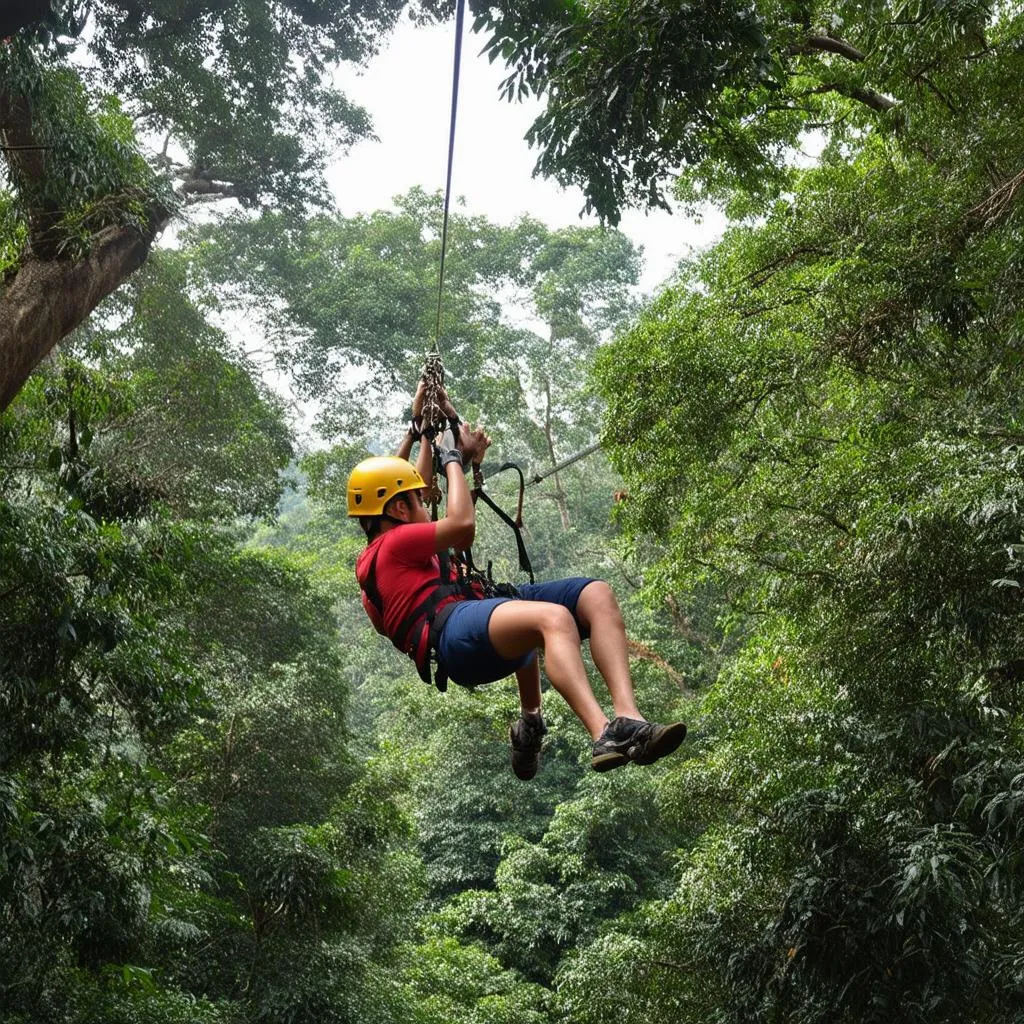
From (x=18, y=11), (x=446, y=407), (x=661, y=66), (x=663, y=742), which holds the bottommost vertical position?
(x=663, y=742)

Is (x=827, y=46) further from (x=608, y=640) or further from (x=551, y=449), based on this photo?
(x=551, y=449)

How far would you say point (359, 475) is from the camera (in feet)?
8.83

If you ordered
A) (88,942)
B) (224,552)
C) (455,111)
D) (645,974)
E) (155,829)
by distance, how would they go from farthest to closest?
(224,552) → (645,974) → (155,829) → (88,942) → (455,111)

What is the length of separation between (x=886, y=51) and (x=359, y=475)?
2.78 m

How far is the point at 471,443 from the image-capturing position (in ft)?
8.61

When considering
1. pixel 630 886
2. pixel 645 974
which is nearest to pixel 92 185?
pixel 645 974

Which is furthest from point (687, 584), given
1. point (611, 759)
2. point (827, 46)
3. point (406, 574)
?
point (611, 759)

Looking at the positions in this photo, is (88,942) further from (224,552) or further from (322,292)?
(322,292)

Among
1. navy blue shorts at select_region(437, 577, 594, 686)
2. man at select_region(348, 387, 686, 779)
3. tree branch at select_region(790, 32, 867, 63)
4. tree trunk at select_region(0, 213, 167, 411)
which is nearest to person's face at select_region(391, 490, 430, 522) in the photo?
man at select_region(348, 387, 686, 779)

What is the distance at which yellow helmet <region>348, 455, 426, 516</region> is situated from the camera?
2670 mm

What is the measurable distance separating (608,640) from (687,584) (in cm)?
470

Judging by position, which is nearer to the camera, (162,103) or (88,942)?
(88,942)

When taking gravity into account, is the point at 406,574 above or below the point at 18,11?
below

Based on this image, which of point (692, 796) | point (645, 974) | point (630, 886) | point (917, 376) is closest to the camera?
point (917, 376)
